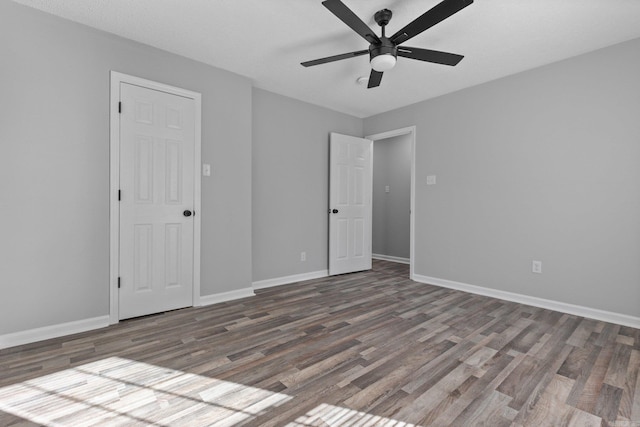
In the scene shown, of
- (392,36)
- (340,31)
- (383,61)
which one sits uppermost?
(340,31)

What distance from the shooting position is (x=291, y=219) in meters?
4.30

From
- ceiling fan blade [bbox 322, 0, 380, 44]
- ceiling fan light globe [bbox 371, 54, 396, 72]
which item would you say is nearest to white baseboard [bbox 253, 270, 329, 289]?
ceiling fan light globe [bbox 371, 54, 396, 72]

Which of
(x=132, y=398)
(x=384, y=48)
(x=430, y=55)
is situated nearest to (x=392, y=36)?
(x=384, y=48)

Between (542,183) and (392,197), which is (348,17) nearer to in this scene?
(542,183)

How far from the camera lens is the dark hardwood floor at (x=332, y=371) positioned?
5.04ft

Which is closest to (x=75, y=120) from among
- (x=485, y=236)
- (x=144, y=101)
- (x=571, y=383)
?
(x=144, y=101)

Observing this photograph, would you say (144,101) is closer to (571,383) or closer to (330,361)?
(330,361)

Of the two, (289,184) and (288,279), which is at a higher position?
(289,184)

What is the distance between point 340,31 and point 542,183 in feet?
8.66

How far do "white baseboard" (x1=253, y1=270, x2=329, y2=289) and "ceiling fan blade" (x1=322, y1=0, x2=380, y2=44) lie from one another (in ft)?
9.88

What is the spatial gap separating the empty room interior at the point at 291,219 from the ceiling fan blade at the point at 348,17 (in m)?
0.02

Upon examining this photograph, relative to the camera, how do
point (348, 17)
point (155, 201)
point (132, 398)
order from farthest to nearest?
point (155, 201)
point (348, 17)
point (132, 398)

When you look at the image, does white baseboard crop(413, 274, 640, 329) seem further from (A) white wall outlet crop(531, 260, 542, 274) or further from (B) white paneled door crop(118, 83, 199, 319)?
(B) white paneled door crop(118, 83, 199, 319)

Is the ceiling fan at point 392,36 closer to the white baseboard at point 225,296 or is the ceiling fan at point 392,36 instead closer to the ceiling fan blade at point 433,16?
the ceiling fan blade at point 433,16
